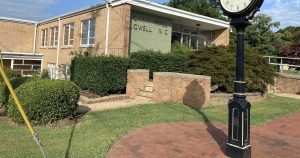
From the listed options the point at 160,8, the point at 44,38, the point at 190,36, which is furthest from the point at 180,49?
the point at 44,38

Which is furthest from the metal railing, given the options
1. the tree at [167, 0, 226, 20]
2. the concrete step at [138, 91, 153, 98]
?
the tree at [167, 0, 226, 20]

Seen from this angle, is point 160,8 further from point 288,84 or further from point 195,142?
point 195,142

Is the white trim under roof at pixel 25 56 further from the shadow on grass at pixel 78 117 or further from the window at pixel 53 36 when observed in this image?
the shadow on grass at pixel 78 117

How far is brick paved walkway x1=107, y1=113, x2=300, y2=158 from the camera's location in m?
5.59

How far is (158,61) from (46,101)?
7.83 meters

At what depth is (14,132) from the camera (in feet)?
22.9

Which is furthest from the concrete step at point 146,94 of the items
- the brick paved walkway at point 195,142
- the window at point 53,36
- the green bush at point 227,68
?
the window at point 53,36

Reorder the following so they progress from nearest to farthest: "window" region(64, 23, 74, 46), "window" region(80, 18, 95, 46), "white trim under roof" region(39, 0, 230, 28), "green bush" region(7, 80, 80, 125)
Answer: "green bush" region(7, 80, 80, 125)
"white trim under roof" region(39, 0, 230, 28)
"window" region(80, 18, 95, 46)
"window" region(64, 23, 74, 46)

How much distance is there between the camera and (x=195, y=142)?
6305 millimetres

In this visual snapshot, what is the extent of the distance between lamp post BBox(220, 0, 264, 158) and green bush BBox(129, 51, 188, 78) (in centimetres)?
859

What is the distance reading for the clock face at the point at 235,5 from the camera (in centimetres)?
523

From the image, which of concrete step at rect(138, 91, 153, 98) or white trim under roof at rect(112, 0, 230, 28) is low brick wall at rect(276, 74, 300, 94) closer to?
white trim under roof at rect(112, 0, 230, 28)

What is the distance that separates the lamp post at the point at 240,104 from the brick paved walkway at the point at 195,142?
0.41m

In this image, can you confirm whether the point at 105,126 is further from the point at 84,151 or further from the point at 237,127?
Result: the point at 237,127
